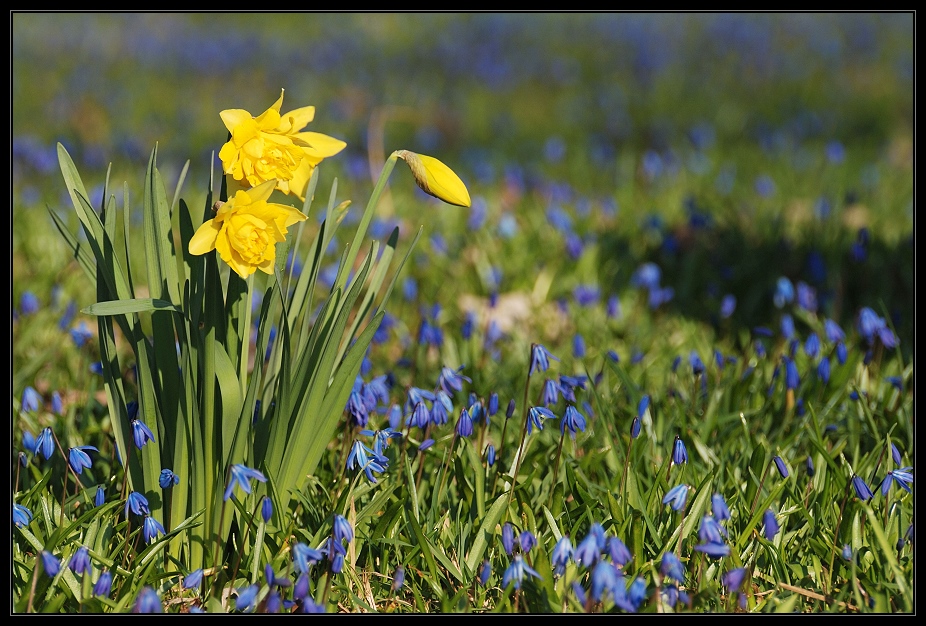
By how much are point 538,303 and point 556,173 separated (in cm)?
211

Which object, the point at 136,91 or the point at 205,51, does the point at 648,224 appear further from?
the point at 205,51

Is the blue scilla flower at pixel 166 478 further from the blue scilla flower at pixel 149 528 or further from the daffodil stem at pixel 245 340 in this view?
the daffodil stem at pixel 245 340

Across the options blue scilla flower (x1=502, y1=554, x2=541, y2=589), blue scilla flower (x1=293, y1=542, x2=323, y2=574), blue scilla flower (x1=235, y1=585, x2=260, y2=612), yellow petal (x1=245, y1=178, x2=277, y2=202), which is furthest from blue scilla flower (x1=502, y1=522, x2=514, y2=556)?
yellow petal (x1=245, y1=178, x2=277, y2=202)

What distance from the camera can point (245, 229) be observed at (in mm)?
1562

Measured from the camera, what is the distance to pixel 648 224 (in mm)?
4117

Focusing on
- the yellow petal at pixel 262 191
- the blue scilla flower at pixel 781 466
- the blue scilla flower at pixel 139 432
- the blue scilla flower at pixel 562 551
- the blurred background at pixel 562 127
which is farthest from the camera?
the blurred background at pixel 562 127

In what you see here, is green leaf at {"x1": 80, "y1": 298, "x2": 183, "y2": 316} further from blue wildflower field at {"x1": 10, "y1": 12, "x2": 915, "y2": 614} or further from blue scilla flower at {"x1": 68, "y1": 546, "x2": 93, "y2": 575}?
blue scilla flower at {"x1": 68, "y1": 546, "x2": 93, "y2": 575}

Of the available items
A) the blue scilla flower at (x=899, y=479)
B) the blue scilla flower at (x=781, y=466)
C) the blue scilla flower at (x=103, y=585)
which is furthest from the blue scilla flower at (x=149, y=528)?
the blue scilla flower at (x=899, y=479)

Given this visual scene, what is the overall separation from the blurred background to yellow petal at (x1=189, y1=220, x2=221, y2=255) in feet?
6.66

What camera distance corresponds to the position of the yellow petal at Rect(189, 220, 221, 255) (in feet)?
5.14

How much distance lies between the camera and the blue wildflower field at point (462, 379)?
1.76m

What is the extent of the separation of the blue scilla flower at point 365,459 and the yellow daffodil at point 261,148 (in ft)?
1.95

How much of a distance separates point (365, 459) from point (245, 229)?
1.96 ft

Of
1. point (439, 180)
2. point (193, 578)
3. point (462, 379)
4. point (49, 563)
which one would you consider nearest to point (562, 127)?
point (462, 379)
